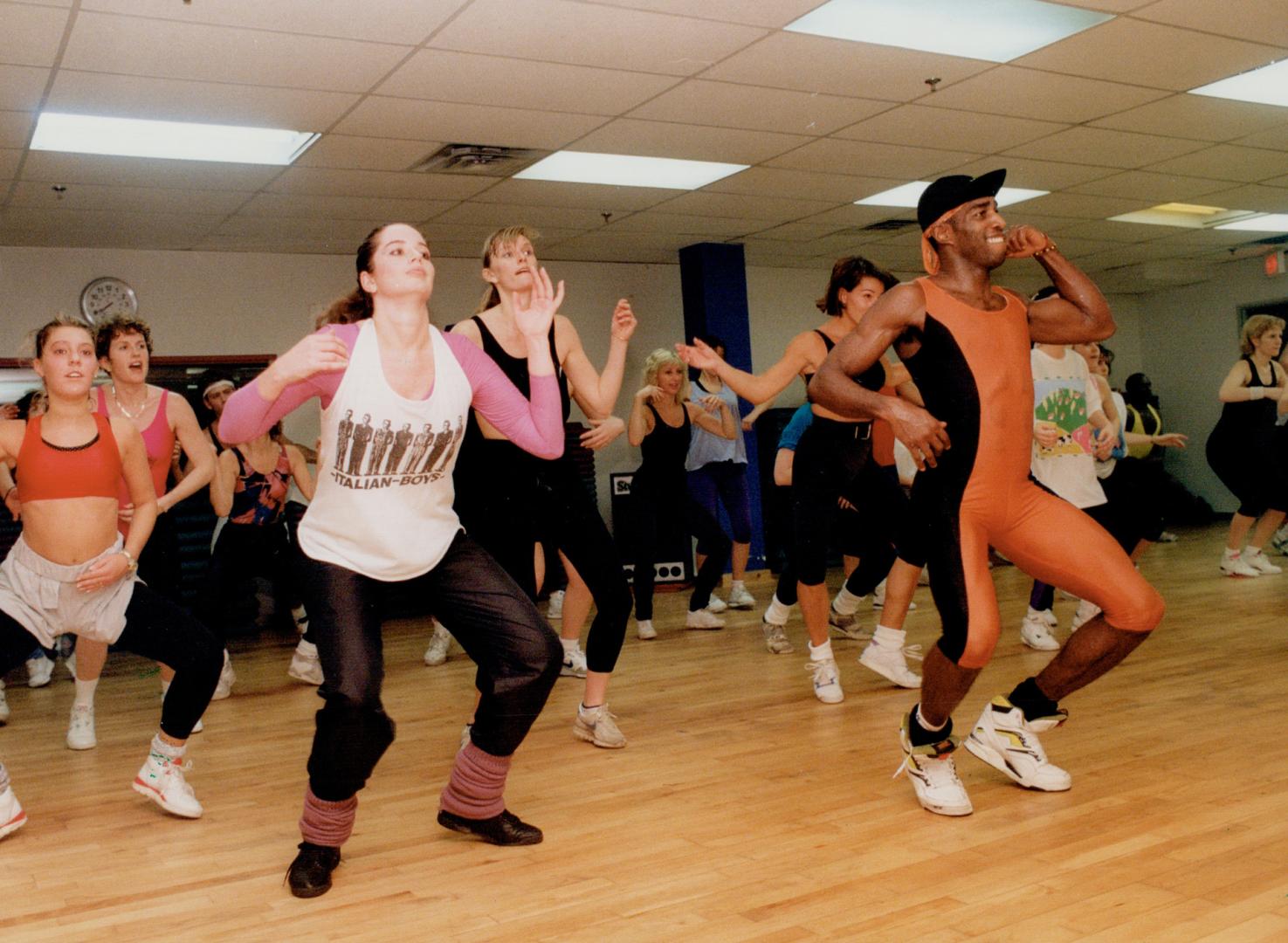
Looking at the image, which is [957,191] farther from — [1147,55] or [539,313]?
[1147,55]

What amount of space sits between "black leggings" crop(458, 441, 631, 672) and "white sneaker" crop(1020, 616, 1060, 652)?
2.46 m

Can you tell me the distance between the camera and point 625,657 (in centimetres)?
566

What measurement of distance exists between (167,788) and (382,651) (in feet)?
3.32

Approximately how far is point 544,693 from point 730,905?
2.03ft

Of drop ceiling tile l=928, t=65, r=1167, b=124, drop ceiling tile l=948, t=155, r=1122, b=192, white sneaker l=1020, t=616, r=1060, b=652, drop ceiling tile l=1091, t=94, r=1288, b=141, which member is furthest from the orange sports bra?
drop ceiling tile l=948, t=155, r=1122, b=192

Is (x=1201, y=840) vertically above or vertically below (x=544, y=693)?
below

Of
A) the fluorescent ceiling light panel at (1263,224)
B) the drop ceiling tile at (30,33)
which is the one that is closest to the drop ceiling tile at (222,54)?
the drop ceiling tile at (30,33)

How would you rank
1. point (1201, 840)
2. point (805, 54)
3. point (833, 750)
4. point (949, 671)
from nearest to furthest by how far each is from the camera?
point (1201, 840) < point (949, 671) < point (833, 750) < point (805, 54)

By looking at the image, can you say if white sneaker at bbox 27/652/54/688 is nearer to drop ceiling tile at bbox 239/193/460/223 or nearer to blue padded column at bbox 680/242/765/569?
drop ceiling tile at bbox 239/193/460/223

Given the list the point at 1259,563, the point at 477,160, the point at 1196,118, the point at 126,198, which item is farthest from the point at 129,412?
the point at 1259,563

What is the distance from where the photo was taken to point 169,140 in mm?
5695

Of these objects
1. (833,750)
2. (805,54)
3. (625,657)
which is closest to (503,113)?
(805,54)

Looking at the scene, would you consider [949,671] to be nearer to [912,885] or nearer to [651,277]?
[912,885]

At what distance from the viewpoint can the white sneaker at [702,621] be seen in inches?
256
